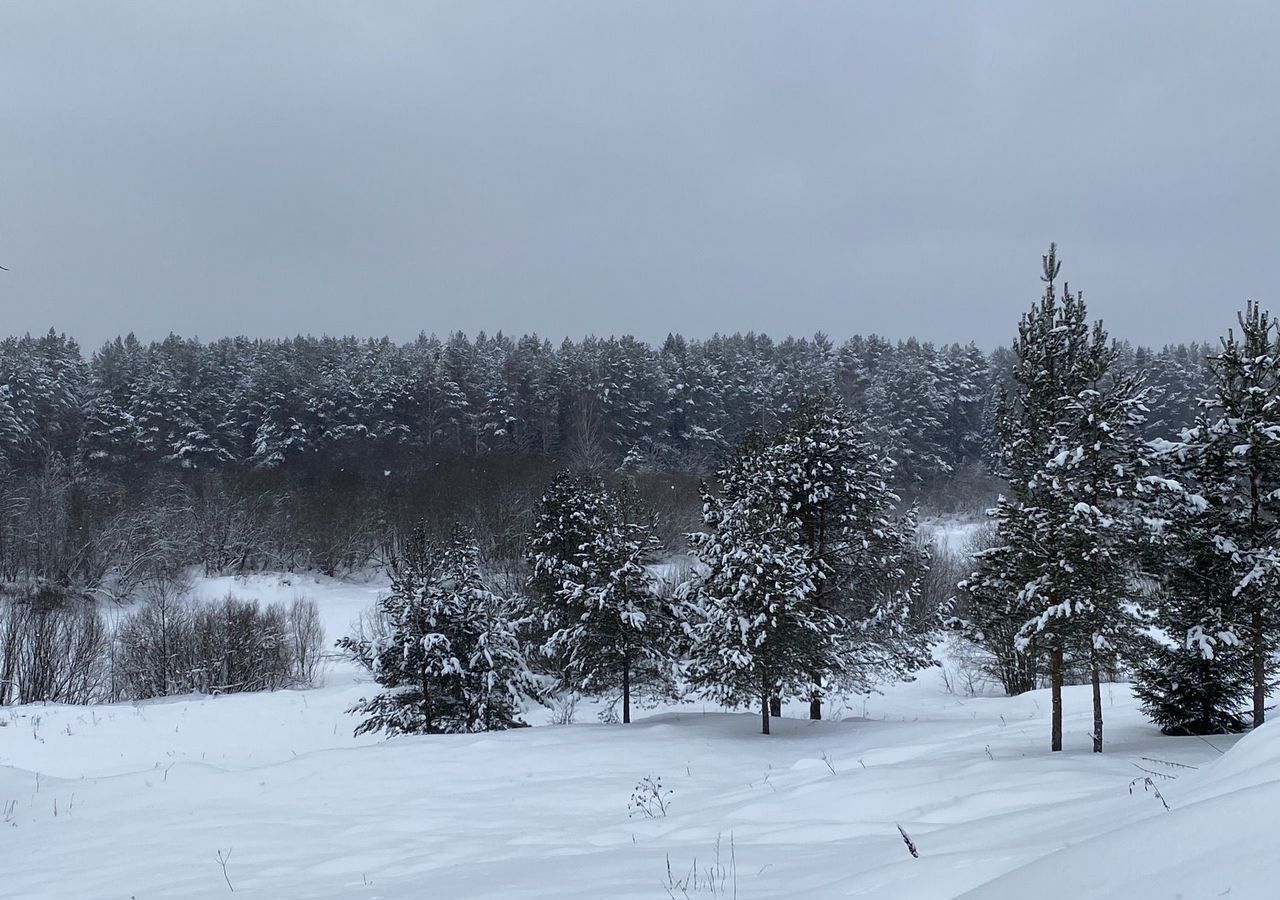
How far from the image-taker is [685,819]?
9.43 metres

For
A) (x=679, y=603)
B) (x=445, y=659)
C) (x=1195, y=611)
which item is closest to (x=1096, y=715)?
(x=1195, y=611)

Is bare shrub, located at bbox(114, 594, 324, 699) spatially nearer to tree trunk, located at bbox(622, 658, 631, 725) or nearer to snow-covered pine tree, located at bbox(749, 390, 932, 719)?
tree trunk, located at bbox(622, 658, 631, 725)

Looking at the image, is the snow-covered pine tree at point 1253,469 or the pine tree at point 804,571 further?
the pine tree at point 804,571

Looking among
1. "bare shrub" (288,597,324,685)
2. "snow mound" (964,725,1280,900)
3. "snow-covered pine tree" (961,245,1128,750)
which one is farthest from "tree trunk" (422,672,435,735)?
"snow mound" (964,725,1280,900)

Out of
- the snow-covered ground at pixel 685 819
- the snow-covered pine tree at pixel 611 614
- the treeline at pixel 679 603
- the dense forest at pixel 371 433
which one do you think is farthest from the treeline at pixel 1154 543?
the dense forest at pixel 371 433

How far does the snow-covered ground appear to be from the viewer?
346 cm

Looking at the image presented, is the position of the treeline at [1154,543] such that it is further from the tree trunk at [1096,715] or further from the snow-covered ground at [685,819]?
the snow-covered ground at [685,819]

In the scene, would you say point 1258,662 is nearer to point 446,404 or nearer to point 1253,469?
point 1253,469

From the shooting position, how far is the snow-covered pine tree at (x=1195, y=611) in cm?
1354

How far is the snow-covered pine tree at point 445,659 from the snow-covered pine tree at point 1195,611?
16086 mm

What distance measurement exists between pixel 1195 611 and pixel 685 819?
10065mm

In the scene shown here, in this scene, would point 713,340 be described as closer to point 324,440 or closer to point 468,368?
point 468,368

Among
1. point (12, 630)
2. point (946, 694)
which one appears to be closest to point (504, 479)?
point (12, 630)

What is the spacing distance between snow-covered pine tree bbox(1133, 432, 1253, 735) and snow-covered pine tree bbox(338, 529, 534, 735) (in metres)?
16.1
